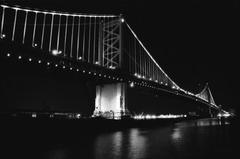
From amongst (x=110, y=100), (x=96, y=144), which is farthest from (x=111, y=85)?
(x=96, y=144)

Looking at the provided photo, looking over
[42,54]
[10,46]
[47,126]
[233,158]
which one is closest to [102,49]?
[42,54]

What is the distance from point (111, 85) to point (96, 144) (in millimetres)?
21416

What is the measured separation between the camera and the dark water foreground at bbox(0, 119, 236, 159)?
8734mm

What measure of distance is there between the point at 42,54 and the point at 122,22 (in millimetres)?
16767

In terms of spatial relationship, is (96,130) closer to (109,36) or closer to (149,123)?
Result: (149,123)

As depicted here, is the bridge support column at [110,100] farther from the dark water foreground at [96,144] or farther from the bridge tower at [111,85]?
the dark water foreground at [96,144]

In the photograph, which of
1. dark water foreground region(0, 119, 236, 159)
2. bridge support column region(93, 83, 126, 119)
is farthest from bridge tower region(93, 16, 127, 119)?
dark water foreground region(0, 119, 236, 159)

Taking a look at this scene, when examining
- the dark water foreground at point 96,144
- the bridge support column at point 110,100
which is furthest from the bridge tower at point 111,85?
the dark water foreground at point 96,144

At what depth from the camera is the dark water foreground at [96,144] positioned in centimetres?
873

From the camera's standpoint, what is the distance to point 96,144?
1143 centimetres

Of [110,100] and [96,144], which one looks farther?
[110,100]

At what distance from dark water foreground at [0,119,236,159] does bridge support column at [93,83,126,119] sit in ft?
39.5

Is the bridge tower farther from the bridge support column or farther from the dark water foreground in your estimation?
the dark water foreground

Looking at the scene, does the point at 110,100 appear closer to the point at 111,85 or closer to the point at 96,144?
the point at 111,85
